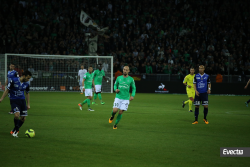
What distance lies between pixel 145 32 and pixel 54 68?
35.5ft

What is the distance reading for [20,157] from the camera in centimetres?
698

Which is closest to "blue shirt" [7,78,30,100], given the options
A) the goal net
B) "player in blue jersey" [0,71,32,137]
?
"player in blue jersey" [0,71,32,137]

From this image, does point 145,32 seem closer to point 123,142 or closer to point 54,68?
point 54,68

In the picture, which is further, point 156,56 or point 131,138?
point 156,56

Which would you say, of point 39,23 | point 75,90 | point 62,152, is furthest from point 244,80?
point 62,152

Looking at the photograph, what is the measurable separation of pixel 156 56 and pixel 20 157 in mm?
26529

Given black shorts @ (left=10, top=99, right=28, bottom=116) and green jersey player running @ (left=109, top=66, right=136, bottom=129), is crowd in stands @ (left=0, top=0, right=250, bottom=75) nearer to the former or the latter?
green jersey player running @ (left=109, top=66, right=136, bottom=129)

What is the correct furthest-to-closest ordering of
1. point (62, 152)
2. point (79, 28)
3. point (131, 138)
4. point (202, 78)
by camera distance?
point (79, 28) → point (202, 78) → point (131, 138) → point (62, 152)

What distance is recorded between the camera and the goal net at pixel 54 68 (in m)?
29.3

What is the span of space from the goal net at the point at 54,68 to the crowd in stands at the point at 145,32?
1.86 metres

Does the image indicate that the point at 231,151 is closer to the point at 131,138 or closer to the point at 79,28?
the point at 131,138

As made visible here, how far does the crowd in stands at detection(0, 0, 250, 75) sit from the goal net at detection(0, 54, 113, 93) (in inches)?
73.3

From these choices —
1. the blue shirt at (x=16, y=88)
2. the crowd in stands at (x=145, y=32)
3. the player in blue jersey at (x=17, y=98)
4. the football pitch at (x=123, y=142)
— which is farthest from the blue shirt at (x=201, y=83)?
the crowd in stands at (x=145, y=32)

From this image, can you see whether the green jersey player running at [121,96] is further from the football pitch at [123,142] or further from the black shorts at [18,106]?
the black shorts at [18,106]
